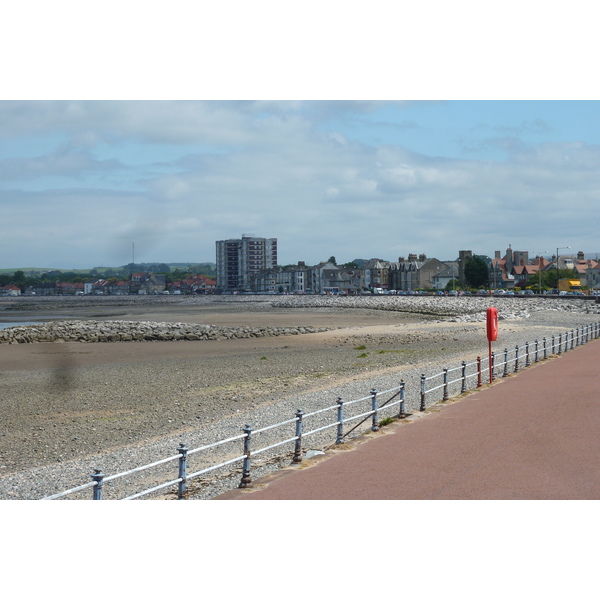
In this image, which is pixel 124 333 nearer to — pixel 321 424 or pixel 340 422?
pixel 321 424

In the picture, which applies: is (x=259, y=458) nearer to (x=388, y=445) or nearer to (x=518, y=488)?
(x=388, y=445)

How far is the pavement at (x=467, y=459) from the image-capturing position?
9.35m

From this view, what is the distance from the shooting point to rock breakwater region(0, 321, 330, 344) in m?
46.7

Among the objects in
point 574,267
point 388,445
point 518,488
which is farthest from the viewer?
point 574,267

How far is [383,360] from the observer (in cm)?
3114

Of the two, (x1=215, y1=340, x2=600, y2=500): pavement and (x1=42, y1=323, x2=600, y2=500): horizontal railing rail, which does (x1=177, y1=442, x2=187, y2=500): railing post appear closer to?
(x1=42, y1=323, x2=600, y2=500): horizontal railing rail

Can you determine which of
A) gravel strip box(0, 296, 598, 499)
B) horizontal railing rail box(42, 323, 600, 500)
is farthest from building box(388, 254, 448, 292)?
horizontal railing rail box(42, 323, 600, 500)

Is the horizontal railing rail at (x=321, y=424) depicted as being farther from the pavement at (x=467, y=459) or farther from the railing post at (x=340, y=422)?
the pavement at (x=467, y=459)

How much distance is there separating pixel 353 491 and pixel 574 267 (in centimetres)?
14688

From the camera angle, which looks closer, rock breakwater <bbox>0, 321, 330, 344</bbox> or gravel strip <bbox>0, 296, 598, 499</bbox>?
gravel strip <bbox>0, 296, 598, 499</bbox>

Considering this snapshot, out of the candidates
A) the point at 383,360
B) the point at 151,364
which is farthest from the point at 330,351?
the point at 151,364

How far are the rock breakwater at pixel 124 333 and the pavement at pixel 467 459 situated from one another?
1300 inches

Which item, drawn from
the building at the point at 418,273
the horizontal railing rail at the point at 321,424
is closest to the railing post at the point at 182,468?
the horizontal railing rail at the point at 321,424

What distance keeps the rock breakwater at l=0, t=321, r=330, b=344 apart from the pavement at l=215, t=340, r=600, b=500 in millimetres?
33008
